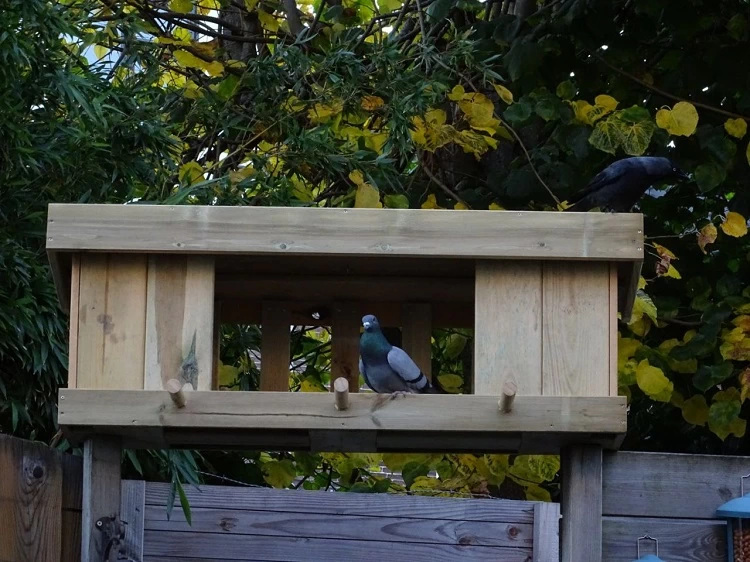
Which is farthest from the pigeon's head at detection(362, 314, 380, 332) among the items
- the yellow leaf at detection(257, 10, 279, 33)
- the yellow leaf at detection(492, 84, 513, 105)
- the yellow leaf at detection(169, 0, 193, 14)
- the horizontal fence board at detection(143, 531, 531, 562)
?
the yellow leaf at detection(169, 0, 193, 14)

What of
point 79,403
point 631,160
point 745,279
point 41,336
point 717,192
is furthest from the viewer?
point 717,192

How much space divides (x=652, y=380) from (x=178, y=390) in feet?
5.52

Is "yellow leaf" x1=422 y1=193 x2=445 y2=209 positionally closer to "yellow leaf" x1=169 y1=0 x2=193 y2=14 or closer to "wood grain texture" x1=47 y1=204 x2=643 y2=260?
"yellow leaf" x1=169 y1=0 x2=193 y2=14

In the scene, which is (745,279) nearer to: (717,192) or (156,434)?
(717,192)

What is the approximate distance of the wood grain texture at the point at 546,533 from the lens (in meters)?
2.87

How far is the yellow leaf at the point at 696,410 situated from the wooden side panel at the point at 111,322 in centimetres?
207

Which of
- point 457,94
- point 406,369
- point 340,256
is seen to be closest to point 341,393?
point 340,256

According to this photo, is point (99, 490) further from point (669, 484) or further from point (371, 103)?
point (371, 103)

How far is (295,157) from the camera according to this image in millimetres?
3703

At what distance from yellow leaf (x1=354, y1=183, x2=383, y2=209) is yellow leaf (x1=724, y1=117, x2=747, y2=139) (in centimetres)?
129

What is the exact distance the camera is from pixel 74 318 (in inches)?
97.7

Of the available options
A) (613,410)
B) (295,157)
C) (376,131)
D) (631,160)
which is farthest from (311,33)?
(613,410)

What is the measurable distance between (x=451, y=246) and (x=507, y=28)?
192cm

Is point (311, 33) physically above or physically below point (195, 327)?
above
